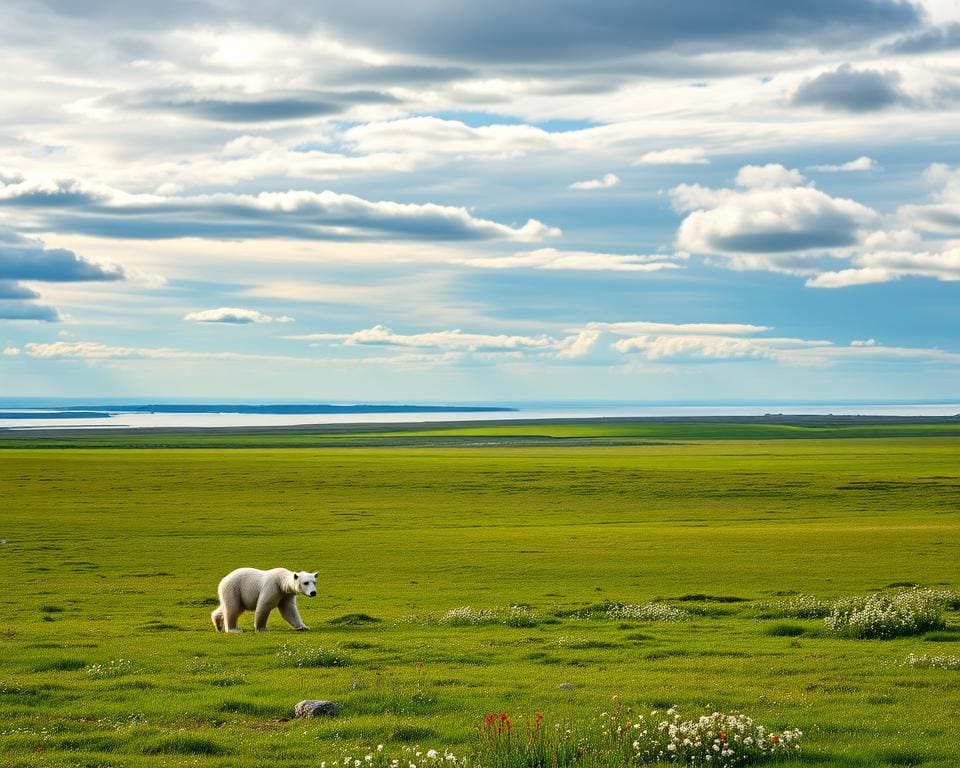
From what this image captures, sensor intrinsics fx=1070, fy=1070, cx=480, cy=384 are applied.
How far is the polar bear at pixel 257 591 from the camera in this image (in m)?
23.7

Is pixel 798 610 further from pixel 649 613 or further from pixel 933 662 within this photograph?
pixel 933 662

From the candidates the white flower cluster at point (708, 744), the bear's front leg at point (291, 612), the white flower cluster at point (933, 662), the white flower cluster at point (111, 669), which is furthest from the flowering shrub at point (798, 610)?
the white flower cluster at point (111, 669)

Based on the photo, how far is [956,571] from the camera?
123 feet

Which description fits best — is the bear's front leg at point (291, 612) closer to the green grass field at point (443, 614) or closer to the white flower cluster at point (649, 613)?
the green grass field at point (443, 614)

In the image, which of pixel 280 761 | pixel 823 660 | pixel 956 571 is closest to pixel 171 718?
pixel 280 761

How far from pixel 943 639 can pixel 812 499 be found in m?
51.6

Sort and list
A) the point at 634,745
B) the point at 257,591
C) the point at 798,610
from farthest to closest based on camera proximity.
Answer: the point at 798,610 → the point at 257,591 → the point at 634,745

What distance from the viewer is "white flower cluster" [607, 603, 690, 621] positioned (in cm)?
2641

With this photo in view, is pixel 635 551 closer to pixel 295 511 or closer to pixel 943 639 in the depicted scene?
pixel 943 639

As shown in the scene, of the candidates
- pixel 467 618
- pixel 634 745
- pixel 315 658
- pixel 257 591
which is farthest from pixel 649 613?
pixel 634 745

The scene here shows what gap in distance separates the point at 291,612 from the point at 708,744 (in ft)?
47.1

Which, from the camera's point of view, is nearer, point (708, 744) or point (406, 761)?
point (406, 761)

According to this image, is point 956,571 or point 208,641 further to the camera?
point 956,571

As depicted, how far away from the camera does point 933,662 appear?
18.7 metres
